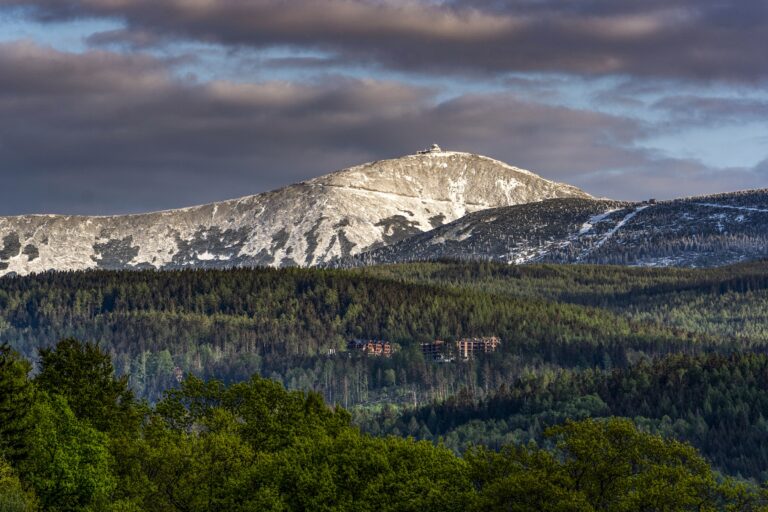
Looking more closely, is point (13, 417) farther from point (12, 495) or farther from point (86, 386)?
point (86, 386)

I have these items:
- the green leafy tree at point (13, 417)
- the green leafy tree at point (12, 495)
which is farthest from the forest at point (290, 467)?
the green leafy tree at point (12, 495)

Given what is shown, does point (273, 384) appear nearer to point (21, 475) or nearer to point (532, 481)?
point (21, 475)

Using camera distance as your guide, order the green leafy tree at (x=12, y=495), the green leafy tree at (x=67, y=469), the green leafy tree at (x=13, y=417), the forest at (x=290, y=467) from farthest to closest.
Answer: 1. the green leafy tree at (x=13, y=417)
2. the green leafy tree at (x=67, y=469)
3. the forest at (x=290, y=467)
4. the green leafy tree at (x=12, y=495)

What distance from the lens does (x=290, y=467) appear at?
398 feet

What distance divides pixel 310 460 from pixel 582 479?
2580 centimetres

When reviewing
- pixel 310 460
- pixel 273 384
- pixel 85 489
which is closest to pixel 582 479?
pixel 310 460

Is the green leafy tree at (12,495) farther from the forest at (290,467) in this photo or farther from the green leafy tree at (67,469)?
the green leafy tree at (67,469)

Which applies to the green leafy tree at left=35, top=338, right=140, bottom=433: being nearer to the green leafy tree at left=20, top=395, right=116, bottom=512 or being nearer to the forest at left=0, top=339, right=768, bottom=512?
the forest at left=0, top=339, right=768, bottom=512

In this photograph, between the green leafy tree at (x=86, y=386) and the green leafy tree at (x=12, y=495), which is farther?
the green leafy tree at (x=86, y=386)

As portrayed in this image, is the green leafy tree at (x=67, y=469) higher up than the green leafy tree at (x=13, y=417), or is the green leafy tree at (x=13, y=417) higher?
the green leafy tree at (x=13, y=417)

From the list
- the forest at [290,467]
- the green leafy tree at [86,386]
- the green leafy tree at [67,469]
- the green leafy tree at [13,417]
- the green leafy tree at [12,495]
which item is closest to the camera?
the green leafy tree at [12,495]

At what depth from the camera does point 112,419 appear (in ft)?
480

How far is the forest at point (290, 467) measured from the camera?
351 feet

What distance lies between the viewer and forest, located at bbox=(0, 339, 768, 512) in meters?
107
